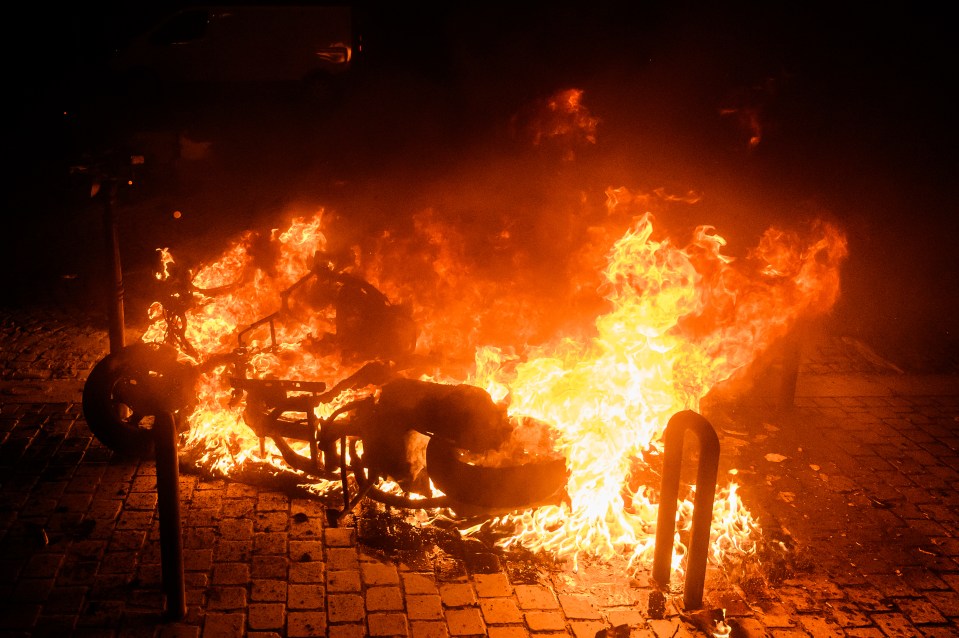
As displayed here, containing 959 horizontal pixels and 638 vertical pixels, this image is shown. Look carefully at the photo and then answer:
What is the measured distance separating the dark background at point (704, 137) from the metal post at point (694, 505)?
5.32 metres

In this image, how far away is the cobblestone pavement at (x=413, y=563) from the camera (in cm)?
457

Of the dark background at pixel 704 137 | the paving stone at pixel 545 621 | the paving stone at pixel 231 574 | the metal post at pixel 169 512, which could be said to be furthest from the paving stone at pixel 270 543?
the dark background at pixel 704 137

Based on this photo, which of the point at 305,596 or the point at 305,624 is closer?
the point at 305,624

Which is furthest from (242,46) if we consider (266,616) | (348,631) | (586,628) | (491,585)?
(586,628)

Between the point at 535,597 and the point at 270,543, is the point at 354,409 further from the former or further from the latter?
the point at 535,597

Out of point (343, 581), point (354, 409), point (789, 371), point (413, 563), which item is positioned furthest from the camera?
point (789, 371)

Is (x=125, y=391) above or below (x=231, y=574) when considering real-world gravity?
above

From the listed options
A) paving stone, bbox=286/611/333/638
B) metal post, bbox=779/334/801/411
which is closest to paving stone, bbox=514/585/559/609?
paving stone, bbox=286/611/333/638

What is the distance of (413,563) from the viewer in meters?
5.16

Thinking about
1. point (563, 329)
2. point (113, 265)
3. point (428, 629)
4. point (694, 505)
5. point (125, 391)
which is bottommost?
point (428, 629)

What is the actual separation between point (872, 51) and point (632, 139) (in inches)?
133

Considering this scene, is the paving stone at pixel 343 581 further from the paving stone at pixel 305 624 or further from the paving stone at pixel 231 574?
the paving stone at pixel 231 574

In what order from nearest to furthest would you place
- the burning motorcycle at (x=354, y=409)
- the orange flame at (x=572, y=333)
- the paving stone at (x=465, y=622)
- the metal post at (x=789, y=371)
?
the paving stone at (x=465, y=622), the burning motorcycle at (x=354, y=409), the orange flame at (x=572, y=333), the metal post at (x=789, y=371)

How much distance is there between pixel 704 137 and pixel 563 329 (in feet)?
13.3
